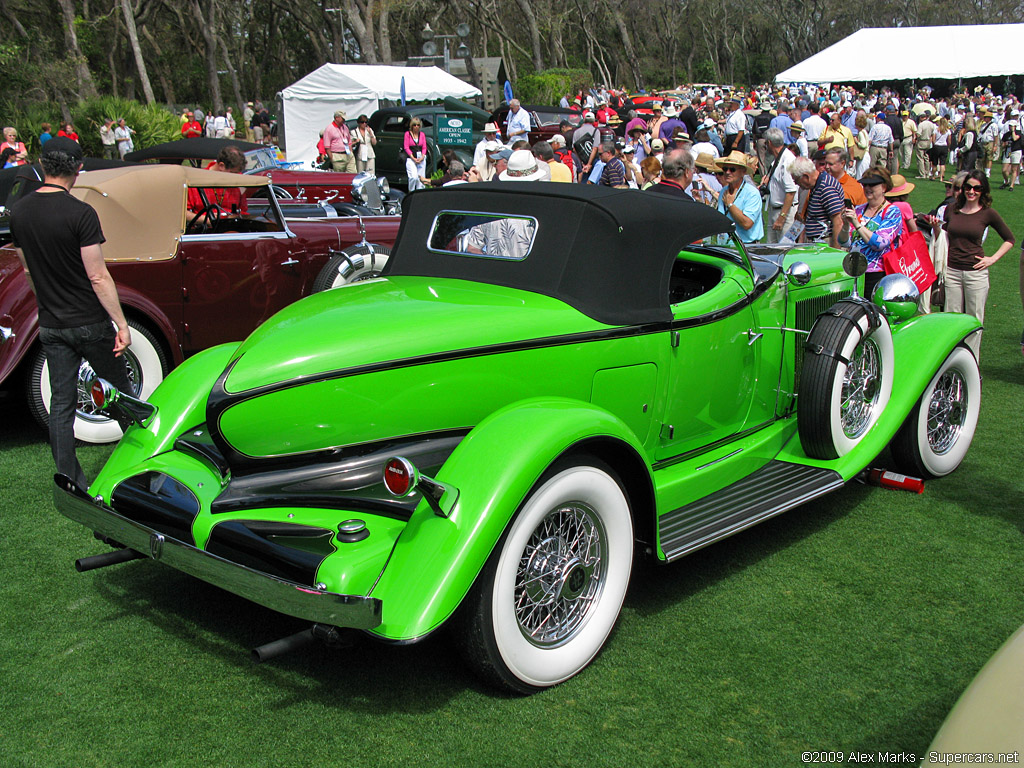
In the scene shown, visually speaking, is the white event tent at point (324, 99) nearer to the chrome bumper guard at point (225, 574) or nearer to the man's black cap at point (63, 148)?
the man's black cap at point (63, 148)

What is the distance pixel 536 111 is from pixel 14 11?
2441 cm

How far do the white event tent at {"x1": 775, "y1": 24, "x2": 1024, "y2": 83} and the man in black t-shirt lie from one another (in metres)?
35.4

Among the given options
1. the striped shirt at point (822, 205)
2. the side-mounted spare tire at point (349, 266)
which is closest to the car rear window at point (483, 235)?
the side-mounted spare tire at point (349, 266)

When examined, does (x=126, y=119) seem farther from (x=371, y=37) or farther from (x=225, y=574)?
(x=225, y=574)

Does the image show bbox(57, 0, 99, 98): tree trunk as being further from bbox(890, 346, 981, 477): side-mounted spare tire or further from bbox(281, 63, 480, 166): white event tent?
bbox(890, 346, 981, 477): side-mounted spare tire

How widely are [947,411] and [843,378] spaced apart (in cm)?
124

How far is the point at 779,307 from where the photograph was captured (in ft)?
15.1

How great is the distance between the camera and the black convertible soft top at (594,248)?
3.72 meters

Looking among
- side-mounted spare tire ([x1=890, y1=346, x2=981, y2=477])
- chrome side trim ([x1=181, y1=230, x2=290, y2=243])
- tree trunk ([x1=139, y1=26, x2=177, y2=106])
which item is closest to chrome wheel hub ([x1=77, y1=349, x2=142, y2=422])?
chrome side trim ([x1=181, y1=230, x2=290, y2=243])

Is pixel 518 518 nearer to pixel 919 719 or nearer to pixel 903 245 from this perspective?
pixel 919 719

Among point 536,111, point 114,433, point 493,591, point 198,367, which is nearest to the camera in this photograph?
point 493,591

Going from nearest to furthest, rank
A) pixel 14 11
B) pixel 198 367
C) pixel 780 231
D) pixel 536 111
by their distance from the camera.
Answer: pixel 198 367 → pixel 780 231 → pixel 536 111 → pixel 14 11

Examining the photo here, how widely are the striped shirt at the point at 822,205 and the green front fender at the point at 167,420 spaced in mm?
5885

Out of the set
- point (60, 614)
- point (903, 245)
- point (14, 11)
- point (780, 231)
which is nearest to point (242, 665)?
point (60, 614)
